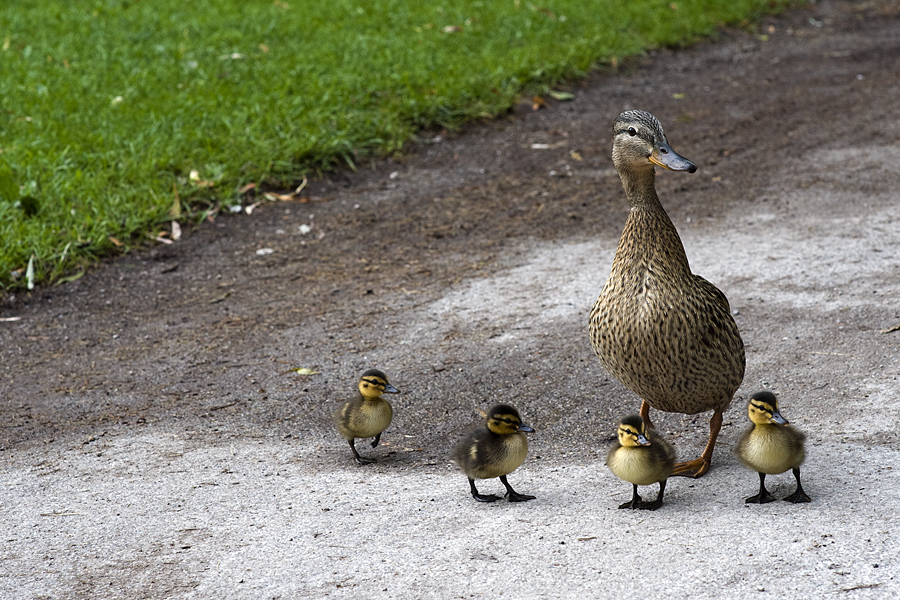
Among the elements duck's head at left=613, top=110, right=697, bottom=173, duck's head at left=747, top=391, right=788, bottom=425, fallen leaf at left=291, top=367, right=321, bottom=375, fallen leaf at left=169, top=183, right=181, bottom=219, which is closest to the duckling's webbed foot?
duck's head at left=747, top=391, right=788, bottom=425

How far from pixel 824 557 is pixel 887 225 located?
3905 mm

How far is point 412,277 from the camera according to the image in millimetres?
6574

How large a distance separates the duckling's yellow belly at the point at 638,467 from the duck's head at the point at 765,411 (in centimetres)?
39

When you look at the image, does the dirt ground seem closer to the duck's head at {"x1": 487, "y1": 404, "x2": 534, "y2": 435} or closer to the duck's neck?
the duck's head at {"x1": 487, "y1": 404, "x2": 534, "y2": 435}

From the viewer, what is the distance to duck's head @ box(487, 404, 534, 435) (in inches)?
154

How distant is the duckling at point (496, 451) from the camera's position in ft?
12.6

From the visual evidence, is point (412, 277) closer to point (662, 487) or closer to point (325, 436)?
point (325, 436)

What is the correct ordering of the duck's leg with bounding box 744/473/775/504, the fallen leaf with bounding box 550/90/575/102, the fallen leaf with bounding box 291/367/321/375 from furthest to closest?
the fallen leaf with bounding box 550/90/575/102 → the fallen leaf with bounding box 291/367/321/375 → the duck's leg with bounding box 744/473/775/504

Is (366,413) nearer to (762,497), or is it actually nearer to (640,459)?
(640,459)

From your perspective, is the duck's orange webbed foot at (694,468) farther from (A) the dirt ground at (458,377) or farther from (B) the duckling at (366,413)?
(B) the duckling at (366,413)

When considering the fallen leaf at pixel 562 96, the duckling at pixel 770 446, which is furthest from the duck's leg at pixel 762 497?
the fallen leaf at pixel 562 96

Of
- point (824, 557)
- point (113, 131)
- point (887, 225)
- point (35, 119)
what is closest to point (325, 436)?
point (824, 557)

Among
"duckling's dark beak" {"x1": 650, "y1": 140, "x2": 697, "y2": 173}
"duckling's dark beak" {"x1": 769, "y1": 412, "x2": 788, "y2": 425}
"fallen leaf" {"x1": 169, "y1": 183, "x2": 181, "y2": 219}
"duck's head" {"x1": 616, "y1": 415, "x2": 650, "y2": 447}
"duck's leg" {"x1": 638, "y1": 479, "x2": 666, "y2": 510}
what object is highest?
"duckling's dark beak" {"x1": 650, "y1": 140, "x2": 697, "y2": 173}

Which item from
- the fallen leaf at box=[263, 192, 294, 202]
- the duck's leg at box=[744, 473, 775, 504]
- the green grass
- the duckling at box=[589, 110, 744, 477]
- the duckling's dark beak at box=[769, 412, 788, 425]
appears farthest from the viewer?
the fallen leaf at box=[263, 192, 294, 202]
